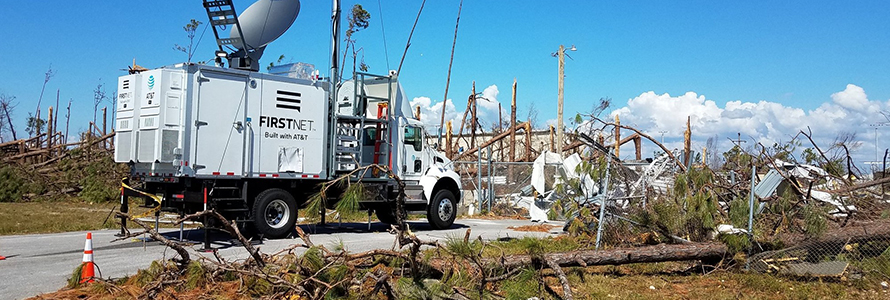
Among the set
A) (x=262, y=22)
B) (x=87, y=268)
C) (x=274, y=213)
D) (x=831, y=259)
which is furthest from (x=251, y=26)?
(x=831, y=259)

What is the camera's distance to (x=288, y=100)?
43.7ft

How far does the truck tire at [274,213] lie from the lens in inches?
504

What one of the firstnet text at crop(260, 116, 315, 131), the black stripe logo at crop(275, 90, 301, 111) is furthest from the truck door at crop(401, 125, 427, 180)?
the black stripe logo at crop(275, 90, 301, 111)

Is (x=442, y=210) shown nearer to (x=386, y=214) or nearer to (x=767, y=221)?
(x=386, y=214)

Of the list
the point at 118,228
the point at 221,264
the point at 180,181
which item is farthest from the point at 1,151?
the point at 221,264

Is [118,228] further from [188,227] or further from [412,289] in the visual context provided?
[412,289]

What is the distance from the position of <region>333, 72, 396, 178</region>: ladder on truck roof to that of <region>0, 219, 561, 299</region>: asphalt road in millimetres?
1516

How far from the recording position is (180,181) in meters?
12.1

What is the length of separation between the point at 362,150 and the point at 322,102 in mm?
1476

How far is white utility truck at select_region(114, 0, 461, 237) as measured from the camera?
12.1 m

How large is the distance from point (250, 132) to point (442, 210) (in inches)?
191

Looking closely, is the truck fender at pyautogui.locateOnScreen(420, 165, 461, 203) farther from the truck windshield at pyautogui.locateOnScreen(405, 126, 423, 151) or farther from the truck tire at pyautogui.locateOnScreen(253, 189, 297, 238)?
the truck tire at pyautogui.locateOnScreen(253, 189, 297, 238)

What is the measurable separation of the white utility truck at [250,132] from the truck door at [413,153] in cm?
21

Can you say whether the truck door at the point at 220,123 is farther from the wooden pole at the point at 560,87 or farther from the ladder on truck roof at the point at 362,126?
the wooden pole at the point at 560,87
